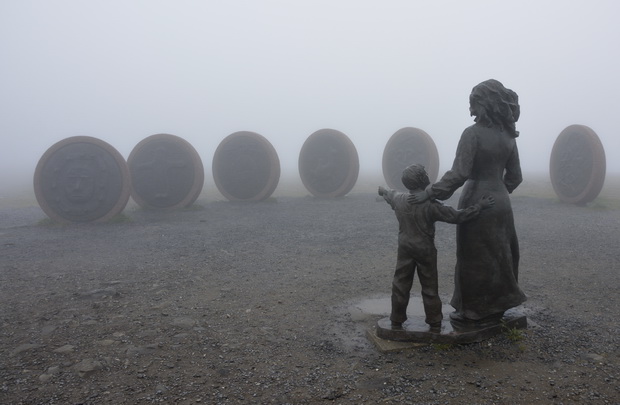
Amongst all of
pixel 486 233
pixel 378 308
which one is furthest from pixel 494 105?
pixel 378 308

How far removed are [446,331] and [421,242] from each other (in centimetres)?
82

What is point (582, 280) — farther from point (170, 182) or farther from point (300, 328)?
point (170, 182)

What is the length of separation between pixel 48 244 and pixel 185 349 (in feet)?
19.8

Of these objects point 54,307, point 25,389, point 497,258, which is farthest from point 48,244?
point 497,258

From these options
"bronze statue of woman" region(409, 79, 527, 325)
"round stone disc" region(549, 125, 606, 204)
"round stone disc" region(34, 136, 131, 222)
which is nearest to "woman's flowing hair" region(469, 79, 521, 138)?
"bronze statue of woman" region(409, 79, 527, 325)

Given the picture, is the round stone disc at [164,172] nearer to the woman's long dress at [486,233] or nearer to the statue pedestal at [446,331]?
the statue pedestal at [446,331]

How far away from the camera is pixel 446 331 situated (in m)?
3.84

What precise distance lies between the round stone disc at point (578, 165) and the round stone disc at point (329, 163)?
19.7ft

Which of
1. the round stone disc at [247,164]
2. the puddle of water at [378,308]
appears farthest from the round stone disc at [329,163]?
the puddle of water at [378,308]

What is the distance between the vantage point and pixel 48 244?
841cm

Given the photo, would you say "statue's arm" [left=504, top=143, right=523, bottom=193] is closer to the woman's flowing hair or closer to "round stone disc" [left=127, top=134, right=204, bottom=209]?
the woman's flowing hair

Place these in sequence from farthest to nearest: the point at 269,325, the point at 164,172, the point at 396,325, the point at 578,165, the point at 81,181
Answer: the point at 164,172 → the point at 578,165 → the point at 81,181 → the point at 269,325 → the point at 396,325

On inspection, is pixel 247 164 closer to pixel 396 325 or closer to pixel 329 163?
pixel 329 163

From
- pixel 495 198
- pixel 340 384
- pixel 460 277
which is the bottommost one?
pixel 340 384
